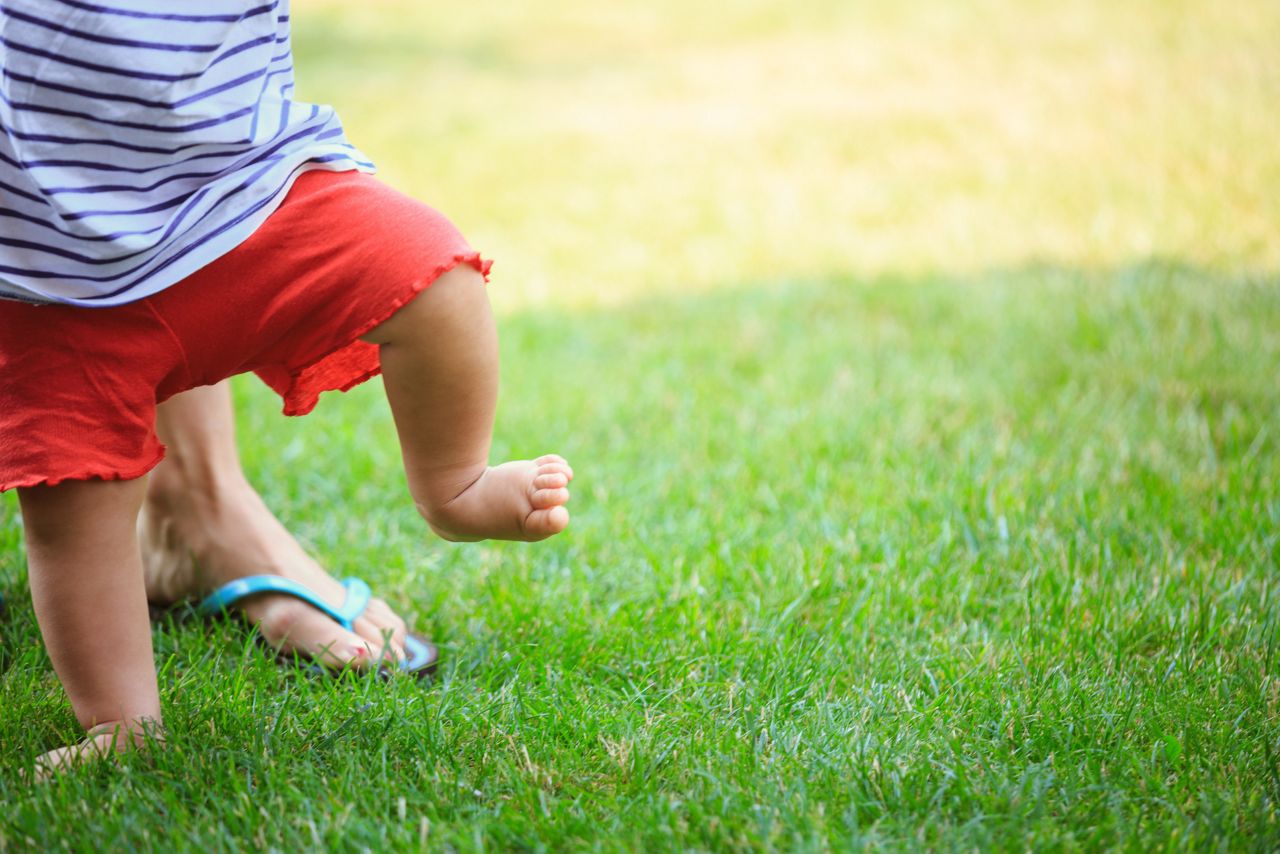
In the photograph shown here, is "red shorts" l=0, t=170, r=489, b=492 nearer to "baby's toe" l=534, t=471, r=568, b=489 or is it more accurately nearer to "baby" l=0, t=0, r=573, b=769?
"baby" l=0, t=0, r=573, b=769

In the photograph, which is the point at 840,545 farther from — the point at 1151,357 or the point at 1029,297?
the point at 1029,297

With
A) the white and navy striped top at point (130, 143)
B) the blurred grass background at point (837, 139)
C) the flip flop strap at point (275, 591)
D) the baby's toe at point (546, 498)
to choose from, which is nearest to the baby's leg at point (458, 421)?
the baby's toe at point (546, 498)

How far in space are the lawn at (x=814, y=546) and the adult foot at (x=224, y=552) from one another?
82 millimetres

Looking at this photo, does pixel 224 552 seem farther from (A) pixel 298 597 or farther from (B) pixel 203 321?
(B) pixel 203 321

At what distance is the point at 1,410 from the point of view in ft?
4.19

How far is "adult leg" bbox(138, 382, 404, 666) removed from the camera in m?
1.73

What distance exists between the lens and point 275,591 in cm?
169

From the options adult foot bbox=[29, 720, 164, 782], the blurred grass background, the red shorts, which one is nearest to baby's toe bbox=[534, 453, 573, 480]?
the red shorts

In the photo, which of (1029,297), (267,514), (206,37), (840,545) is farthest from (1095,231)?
(206,37)

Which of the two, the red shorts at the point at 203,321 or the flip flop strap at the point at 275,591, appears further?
the flip flop strap at the point at 275,591

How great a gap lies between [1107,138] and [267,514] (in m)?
4.67

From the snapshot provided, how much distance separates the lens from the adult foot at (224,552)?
5.53 ft

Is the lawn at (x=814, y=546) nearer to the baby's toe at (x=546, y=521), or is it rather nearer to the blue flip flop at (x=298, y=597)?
the blue flip flop at (x=298, y=597)

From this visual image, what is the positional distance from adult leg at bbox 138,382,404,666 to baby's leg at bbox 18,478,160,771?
0.36 meters
